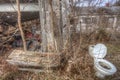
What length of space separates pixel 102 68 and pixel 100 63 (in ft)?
1.11

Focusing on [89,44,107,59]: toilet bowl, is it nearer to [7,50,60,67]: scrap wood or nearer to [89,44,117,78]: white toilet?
[89,44,117,78]: white toilet

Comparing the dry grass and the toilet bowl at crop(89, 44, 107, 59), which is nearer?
the dry grass

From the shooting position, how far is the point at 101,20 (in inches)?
185

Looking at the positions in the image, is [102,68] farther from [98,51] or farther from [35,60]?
[35,60]

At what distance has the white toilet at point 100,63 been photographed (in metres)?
3.38

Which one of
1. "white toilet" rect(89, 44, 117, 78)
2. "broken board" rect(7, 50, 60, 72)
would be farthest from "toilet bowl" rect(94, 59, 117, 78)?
"broken board" rect(7, 50, 60, 72)

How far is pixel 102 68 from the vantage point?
3.40 meters

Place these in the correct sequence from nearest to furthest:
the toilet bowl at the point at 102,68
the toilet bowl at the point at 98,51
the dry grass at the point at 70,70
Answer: the toilet bowl at the point at 102,68, the dry grass at the point at 70,70, the toilet bowl at the point at 98,51

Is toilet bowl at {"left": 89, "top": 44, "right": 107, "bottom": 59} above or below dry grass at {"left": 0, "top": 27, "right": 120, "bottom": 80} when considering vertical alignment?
above

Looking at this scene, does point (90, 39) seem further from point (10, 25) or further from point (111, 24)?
point (10, 25)

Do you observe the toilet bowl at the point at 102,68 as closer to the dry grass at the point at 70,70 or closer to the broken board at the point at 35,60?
the dry grass at the point at 70,70

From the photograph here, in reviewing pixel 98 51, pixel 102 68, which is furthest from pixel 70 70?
pixel 98 51

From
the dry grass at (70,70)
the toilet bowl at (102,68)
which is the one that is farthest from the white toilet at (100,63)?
the dry grass at (70,70)

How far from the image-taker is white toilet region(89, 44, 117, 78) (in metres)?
3.38
